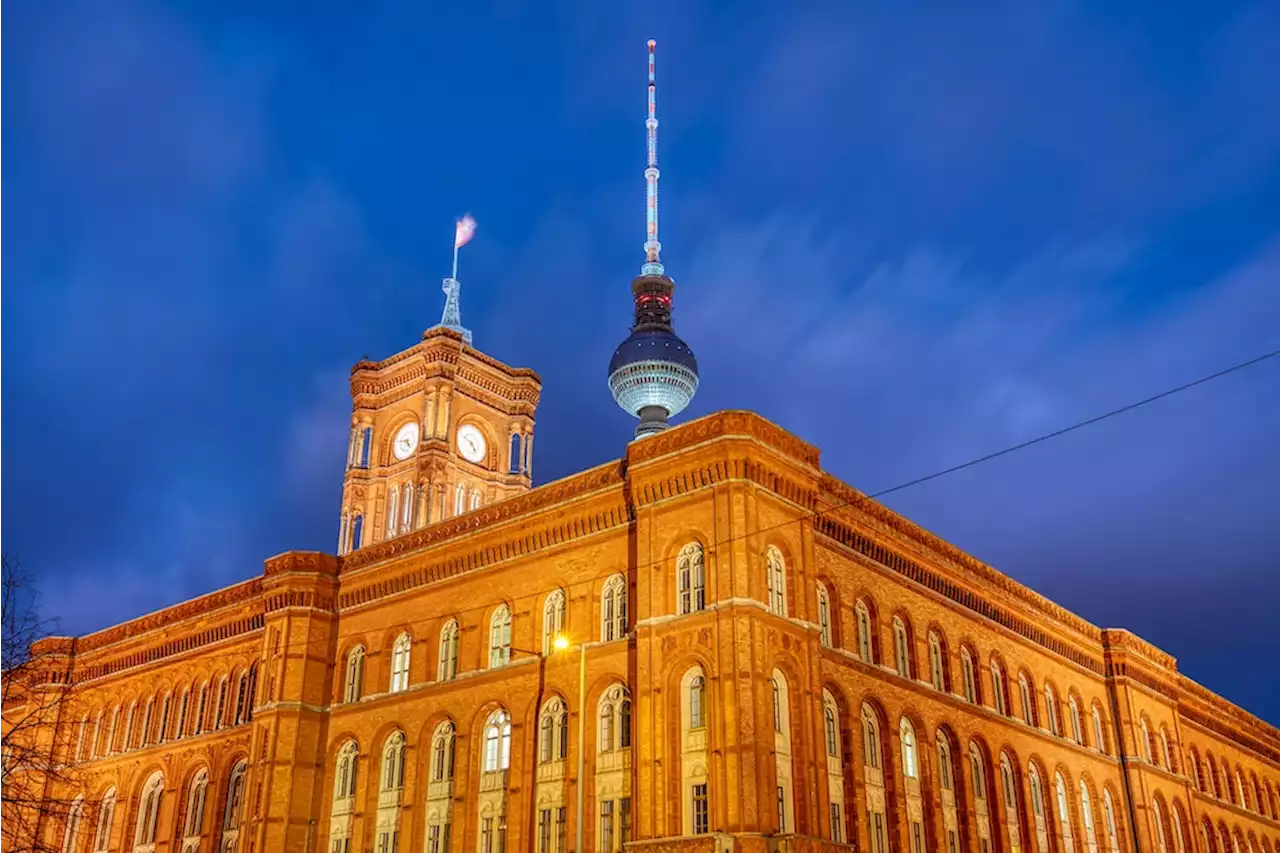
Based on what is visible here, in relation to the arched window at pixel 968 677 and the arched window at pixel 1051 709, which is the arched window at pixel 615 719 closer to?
the arched window at pixel 968 677

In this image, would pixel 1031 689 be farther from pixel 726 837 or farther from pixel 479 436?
pixel 479 436

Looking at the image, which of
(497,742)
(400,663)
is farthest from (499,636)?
(400,663)

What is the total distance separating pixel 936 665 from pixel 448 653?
1857 cm

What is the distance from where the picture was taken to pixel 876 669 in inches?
1698

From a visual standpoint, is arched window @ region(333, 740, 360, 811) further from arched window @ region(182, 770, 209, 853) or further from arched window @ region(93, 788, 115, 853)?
arched window @ region(93, 788, 115, 853)

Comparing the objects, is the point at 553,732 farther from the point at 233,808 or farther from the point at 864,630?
the point at 233,808

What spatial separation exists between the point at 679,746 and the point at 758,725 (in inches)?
105

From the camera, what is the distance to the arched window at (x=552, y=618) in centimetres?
4234

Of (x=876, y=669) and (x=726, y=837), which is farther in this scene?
(x=876, y=669)

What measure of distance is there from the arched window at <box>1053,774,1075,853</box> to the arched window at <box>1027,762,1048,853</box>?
3.63ft

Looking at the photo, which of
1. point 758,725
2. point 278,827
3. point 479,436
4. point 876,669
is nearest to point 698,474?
point 758,725

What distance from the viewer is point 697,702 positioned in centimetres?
3644

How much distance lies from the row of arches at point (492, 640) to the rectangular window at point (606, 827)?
5.19 metres

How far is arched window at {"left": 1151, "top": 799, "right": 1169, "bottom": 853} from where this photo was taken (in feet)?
188
